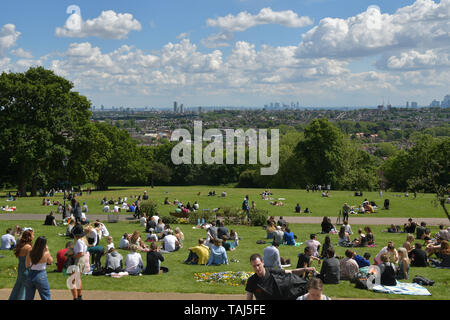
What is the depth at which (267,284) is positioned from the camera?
8.70 metres

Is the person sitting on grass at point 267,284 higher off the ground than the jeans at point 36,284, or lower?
higher

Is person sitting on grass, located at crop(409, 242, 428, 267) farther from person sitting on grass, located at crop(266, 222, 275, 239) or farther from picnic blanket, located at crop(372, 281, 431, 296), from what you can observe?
person sitting on grass, located at crop(266, 222, 275, 239)

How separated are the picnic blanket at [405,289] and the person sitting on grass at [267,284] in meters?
4.41

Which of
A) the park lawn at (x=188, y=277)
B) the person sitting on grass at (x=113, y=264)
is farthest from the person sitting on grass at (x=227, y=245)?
the person sitting on grass at (x=113, y=264)

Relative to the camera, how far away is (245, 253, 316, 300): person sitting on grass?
845 centimetres

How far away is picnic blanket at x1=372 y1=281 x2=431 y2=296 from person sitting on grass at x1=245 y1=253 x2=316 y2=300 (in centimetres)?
441

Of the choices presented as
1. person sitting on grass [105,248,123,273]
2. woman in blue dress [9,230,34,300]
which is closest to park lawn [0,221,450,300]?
person sitting on grass [105,248,123,273]

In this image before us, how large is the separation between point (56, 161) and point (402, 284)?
1750 inches

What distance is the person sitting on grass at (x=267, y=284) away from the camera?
845cm

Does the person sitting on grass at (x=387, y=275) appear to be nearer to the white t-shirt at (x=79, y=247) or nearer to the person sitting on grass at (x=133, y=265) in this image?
the person sitting on grass at (x=133, y=265)

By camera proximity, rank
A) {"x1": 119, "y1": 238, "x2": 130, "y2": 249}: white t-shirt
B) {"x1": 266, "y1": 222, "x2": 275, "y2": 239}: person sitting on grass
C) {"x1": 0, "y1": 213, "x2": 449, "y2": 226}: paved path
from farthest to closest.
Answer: {"x1": 0, "y1": 213, "x2": 449, "y2": 226}: paved path, {"x1": 266, "y1": 222, "x2": 275, "y2": 239}: person sitting on grass, {"x1": 119, "y1": 238, "x2": 130, "y2": 249}: white t-shirt

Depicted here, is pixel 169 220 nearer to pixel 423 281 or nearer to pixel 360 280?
pixel 360 280

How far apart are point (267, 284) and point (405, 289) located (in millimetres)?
6194

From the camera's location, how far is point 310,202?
43.4 m
